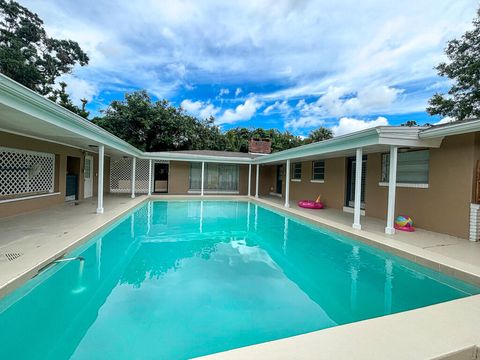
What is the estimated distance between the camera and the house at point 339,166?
5473mm

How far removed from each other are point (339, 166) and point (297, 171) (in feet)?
12.3

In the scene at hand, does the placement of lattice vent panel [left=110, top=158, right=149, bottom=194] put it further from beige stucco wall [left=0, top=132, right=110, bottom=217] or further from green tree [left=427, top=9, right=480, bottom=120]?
green tree [left=427, top=9, right=480, bottom=120]

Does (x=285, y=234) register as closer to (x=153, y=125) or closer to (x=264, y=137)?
(x=153, y=125)

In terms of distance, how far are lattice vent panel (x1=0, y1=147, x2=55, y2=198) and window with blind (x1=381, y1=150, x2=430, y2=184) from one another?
11218mm

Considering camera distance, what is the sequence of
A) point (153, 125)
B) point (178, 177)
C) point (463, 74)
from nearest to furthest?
1. point (463, 74)
2. point (178, 177)
3. point (153, 125)

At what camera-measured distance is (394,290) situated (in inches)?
143

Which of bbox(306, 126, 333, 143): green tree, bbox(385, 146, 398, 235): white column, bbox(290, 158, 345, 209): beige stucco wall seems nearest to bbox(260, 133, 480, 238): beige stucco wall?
bbox(385, 146, 398, 235): white column

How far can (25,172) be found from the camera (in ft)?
25.5

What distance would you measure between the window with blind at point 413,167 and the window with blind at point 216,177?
33.8ft

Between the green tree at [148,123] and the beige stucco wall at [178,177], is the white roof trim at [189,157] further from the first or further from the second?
the green tree at [148,123]

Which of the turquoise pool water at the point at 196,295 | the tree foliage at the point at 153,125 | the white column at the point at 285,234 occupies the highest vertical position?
the tree foliage at the point at 153,125

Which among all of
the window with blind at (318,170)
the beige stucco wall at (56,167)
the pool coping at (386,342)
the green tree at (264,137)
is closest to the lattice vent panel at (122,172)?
the beige stucco wall at (56,167)

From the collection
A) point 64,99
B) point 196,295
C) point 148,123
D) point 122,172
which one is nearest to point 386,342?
point 196,295

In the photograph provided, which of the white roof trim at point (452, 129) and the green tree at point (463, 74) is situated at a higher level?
the green tree at point (463, 74)
